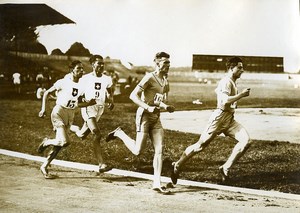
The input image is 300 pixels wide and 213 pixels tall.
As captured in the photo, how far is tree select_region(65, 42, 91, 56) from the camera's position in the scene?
514 cm

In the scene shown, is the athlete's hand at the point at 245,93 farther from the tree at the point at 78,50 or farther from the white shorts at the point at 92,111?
the tree at the point at 78,50

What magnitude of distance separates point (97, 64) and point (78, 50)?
1.02 ft

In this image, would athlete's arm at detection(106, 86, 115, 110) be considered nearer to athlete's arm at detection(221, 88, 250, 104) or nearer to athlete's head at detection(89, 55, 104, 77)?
athlete's head at detection(89, 55, 104, 77)

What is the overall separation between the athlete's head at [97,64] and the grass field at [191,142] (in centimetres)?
42

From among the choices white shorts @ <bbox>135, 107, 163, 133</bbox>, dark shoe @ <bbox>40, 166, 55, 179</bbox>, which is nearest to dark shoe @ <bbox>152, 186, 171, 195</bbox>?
white shorts @ <bbox>135, 107, 163, 133</bbox>

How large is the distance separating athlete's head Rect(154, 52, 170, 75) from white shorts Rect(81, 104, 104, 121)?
847mm

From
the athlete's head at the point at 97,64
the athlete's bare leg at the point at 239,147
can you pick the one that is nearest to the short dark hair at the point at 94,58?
the athlete's head at the point at 97,64

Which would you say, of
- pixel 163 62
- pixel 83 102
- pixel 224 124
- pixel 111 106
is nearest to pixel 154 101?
pixel 163 62

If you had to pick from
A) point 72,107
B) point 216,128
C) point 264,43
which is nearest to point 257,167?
point 216,128

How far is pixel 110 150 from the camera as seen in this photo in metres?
5.10

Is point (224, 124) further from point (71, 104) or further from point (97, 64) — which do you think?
point (71, 104)

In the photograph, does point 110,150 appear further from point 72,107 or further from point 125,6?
point 125,6

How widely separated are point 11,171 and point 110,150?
3.64ft

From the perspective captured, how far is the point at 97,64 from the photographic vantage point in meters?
5.05
